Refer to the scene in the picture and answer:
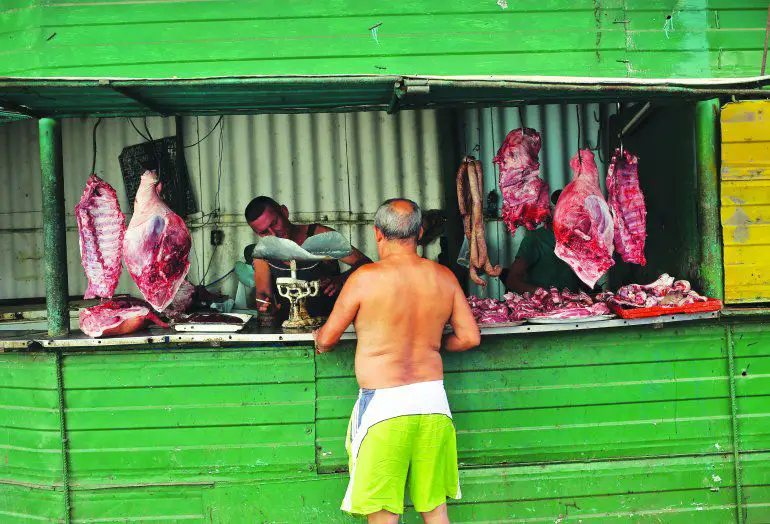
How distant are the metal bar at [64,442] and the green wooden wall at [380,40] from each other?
222cm

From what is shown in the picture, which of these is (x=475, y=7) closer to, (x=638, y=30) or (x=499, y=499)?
(x=638, y=30)

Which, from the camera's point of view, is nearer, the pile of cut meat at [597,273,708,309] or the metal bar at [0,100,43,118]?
the metal bar at [0,100,43,118]

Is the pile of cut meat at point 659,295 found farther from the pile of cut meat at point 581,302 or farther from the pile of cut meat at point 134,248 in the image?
the pile of cut meat at point 134,248

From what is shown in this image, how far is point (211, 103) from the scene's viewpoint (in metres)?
3.79

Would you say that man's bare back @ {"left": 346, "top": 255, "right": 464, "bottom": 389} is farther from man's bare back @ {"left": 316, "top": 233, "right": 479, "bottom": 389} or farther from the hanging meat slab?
the hanging meat slab

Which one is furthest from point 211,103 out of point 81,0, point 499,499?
point 499,499

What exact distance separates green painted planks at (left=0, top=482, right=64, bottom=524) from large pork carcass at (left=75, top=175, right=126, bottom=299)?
4.04 feet

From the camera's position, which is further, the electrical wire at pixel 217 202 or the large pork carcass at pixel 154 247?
the electrical wire at pixel 217 202

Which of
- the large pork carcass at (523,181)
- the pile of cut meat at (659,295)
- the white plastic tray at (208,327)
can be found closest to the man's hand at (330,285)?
the white plastic tray at (208,327)

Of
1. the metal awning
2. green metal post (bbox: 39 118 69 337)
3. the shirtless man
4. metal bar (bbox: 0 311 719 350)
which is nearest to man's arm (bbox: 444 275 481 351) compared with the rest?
the shirtless man

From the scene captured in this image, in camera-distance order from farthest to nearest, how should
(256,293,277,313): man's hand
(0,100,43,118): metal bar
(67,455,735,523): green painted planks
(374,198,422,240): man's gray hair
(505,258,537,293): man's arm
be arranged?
(505,258,537,293): man's arm → (256,293,277,313): man's hand → (67,455,735,523): green painted planks → (0,100,43,118): metal bar → (374,198,422,240): man's gray hair

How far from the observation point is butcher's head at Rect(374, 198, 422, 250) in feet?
10.4

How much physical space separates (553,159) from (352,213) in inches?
77.0

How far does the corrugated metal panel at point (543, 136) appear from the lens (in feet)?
19.1
